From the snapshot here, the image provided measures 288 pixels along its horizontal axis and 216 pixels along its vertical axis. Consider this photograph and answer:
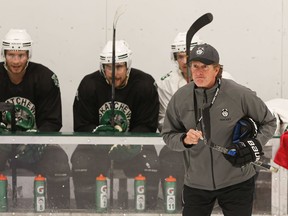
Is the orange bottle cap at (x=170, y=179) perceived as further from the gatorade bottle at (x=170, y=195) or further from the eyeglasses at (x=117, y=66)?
the eyeglasses at (x=117, y=66)

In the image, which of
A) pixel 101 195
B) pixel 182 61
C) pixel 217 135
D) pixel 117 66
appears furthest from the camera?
→ pixel 182 61

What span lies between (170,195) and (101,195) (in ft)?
1.06

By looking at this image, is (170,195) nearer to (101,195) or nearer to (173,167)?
(173,167)

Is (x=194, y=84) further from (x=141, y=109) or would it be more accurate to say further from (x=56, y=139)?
(x=141, y=109)

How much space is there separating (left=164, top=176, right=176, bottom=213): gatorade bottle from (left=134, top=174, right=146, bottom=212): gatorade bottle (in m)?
0.11

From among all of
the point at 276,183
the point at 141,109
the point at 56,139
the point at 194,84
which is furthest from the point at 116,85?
the point at 194,84

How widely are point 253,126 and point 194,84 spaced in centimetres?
28

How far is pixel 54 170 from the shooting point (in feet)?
12.9

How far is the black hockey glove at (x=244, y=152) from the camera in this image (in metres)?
3.10

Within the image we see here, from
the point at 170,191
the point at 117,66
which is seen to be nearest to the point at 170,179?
the point at 170,191

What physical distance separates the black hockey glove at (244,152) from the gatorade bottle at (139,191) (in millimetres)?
854

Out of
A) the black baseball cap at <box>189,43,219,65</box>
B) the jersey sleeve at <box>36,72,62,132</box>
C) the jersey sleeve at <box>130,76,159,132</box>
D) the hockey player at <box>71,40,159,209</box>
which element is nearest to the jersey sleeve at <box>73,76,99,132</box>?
the hockey player at <box>71,40,159,209</box>

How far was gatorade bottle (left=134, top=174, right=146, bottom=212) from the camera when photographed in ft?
12.9

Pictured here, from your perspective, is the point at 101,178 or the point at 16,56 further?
the point at 16,56
